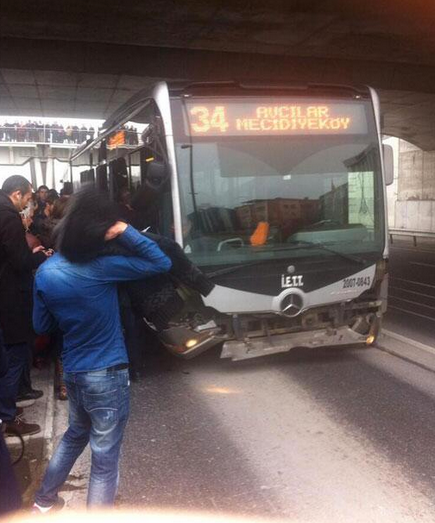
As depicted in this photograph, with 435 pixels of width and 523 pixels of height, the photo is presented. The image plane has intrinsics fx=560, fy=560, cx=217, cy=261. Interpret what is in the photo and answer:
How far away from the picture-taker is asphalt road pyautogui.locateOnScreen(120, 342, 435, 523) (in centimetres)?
351

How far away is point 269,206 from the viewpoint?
19.7 ft

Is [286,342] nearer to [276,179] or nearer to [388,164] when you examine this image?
[276,179]

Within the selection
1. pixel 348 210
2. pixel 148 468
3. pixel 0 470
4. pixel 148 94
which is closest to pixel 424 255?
pixel 348 210

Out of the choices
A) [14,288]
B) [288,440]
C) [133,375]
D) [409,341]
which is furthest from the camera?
[409,341]

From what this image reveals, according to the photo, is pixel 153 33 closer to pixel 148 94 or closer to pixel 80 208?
pixel 148 94

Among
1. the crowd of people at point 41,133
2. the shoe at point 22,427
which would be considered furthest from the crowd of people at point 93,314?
the crowd of people at point 41,133

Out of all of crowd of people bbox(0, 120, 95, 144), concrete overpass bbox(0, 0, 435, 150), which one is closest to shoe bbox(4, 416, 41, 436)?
concrete overpass bbox(0, 0, 435, 150)

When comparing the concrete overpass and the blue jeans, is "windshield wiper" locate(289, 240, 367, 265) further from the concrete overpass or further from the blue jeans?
the concrete overpass

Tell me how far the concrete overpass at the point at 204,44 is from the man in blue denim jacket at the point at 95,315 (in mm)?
6790

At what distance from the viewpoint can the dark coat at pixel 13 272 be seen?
439 cm

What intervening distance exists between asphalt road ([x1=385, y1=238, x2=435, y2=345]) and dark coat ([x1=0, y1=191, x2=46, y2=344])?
16.6ft

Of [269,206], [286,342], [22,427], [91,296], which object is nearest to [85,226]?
[91,296]

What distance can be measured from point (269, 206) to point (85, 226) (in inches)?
135

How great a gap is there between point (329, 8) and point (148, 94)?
19.4 ft
